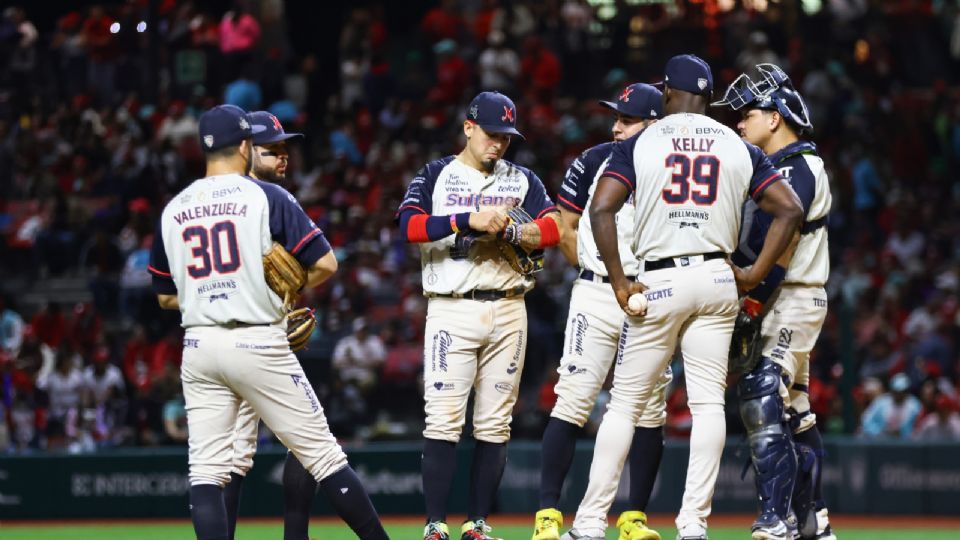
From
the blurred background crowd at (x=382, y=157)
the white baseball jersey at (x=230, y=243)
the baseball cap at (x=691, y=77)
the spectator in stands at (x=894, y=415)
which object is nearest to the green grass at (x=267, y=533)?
the blurred background crowd at (x=382, y=157)

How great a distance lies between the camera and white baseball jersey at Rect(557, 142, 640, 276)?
7.76 metres

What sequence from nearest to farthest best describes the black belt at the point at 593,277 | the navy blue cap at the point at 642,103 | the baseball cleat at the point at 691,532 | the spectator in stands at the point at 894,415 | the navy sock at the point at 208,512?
1. the navy sock at the point at 208,512
2. the baseball cleat at the point at 691,532
3. the black belt at the point at 593,277
4. the navy blue cap at the point at 642,103
5. the spectator in stands at the point at 894,415

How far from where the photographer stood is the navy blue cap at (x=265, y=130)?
24.6ft

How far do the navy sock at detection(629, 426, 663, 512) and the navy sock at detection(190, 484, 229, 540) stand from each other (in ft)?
6.90

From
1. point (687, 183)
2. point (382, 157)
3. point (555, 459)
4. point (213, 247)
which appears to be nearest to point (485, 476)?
point (555, 459)

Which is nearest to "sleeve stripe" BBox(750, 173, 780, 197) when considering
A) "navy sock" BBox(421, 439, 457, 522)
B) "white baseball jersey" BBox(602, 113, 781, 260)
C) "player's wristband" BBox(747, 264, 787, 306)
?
"white baseball jersey" BBox(602, 113, 781, 260)

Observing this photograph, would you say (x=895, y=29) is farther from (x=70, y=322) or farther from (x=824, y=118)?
(x=70, y=322)

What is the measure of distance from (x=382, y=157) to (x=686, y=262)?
12256mm

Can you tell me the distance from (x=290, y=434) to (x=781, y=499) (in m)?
2.39

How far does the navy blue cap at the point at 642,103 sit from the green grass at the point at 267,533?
2.77 metres

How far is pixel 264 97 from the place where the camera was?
789 inches

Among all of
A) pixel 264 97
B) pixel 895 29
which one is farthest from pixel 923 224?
pixel 264 97

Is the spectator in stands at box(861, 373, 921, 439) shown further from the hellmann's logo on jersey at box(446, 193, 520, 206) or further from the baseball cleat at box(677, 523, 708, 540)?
the baseball cleat at box(677, 523, 708, 540)

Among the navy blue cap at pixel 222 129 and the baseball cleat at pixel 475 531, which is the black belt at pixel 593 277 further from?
the navy blue cap at pixel 222 129
